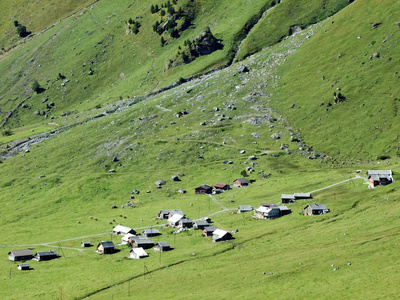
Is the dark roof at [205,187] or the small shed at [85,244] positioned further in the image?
the dark roof at [205,187]

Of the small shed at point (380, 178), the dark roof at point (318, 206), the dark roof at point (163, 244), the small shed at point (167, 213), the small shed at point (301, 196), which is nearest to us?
the dark roof at point (163, 244)

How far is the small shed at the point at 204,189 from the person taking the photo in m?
167

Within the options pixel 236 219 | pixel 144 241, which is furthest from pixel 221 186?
pixel 144 241

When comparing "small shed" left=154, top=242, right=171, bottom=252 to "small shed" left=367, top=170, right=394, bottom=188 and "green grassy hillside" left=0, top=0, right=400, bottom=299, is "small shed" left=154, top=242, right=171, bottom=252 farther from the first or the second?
"small shed" left=367, top=170, right=394, bottom=188

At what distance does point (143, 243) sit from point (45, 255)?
911 inches

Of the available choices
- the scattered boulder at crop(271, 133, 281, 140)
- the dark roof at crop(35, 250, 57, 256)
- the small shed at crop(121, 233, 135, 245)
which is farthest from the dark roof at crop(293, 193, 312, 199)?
the dark roof at crop(35, 250, 57, 256)

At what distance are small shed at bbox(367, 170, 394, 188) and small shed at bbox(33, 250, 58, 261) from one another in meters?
83.9

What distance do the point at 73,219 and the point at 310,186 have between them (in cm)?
7279

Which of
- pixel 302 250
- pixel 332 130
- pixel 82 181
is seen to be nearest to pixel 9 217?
pixel 82 181

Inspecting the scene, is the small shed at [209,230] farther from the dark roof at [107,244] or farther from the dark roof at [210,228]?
the dark roof at [107,244]

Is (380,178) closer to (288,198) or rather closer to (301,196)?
(301,196)

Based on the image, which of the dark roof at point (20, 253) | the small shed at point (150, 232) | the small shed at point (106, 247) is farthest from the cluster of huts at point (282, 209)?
the dark roof at point (20, 253)

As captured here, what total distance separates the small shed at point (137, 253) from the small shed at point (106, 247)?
5.98 m

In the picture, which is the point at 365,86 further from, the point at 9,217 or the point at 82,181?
the point at 9,217
